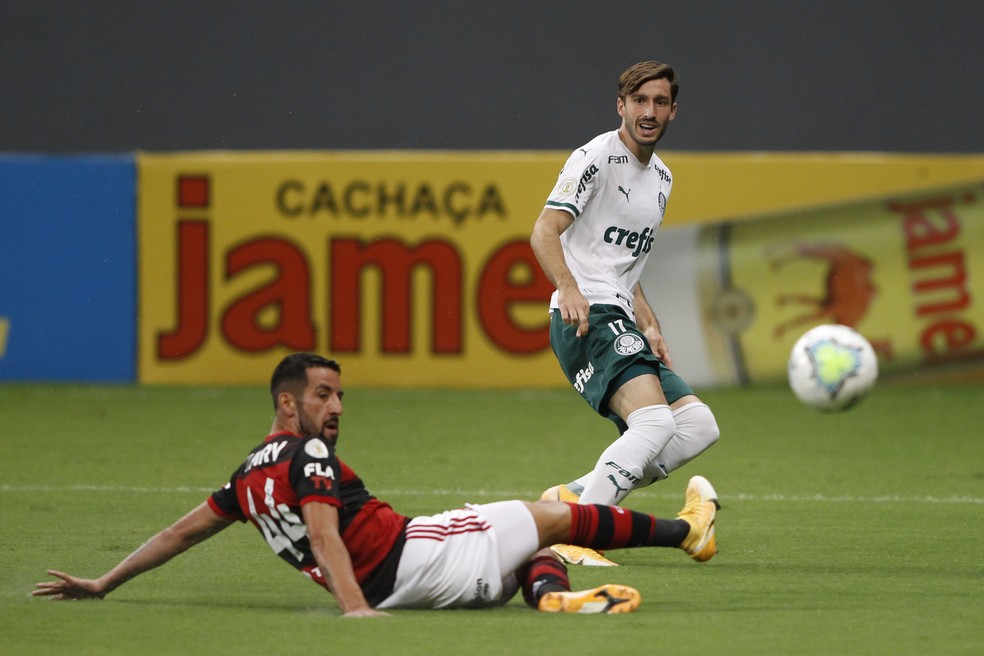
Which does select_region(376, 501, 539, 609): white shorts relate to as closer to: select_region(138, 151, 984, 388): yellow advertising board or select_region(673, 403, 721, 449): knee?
select_region(673, 403, 721, 449): knee

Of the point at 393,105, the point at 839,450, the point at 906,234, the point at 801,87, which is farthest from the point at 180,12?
the point at 839,450

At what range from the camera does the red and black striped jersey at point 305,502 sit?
15.4 ft

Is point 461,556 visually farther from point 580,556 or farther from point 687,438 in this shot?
point 687,438

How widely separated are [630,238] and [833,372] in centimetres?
154

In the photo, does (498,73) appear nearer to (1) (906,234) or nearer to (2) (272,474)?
(1) (906,234)

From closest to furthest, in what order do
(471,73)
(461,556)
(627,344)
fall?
(461,556), (627,344), (471,73)

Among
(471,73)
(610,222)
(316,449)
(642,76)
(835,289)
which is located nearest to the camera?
(316,449)

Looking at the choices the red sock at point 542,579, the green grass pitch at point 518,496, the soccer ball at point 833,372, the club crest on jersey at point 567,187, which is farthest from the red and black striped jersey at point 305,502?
the soccer ball at point 833,372

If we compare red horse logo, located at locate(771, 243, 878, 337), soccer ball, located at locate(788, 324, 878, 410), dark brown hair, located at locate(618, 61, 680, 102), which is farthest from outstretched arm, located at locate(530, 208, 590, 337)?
red horse logo, located at locate(771, 243, 878, 337)

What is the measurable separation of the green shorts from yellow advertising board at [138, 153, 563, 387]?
6089mm

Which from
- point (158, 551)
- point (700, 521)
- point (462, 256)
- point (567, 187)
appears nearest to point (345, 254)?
point (462, 256)

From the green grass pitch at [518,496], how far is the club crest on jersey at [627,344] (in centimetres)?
79

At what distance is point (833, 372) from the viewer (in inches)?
285

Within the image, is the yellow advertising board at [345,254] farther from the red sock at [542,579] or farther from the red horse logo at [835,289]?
the red sock at [542,579]
